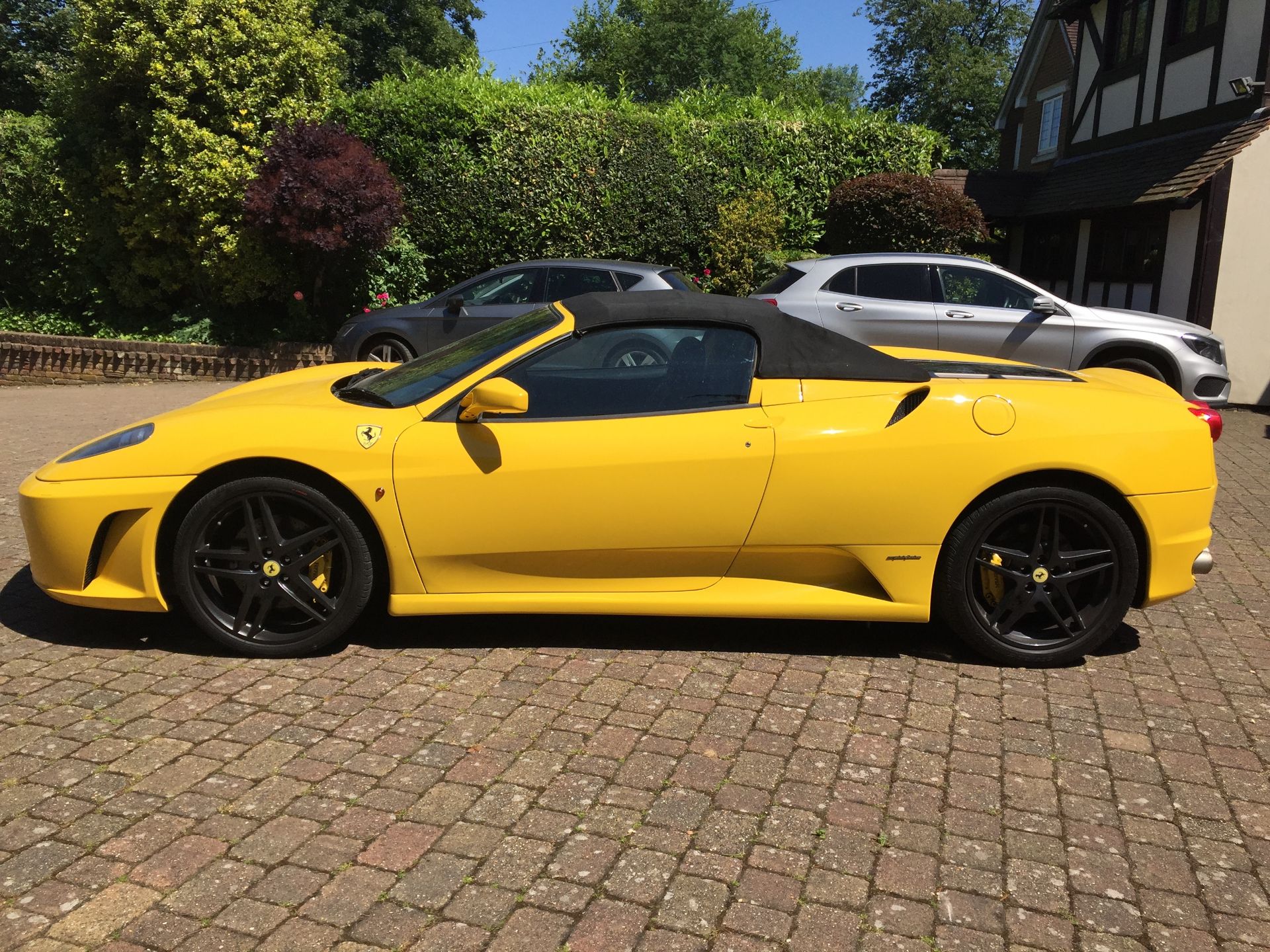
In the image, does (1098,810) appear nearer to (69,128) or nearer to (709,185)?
(709,185)

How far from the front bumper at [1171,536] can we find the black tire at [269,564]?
10.2ft

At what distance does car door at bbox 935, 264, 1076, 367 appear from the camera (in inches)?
418

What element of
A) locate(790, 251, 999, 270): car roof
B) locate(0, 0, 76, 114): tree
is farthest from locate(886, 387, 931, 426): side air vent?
locate(0, 0, 76, 114): tree

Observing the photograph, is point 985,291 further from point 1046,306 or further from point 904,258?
point 904,258

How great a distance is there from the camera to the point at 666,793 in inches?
131

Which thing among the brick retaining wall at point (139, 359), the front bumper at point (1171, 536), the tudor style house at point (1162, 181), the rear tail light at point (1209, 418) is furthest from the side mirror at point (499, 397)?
the tudor style house at point (1162, 181)

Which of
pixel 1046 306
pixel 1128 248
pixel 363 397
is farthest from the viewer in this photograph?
pixel 1128 248

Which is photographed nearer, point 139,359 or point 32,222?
point 139,359

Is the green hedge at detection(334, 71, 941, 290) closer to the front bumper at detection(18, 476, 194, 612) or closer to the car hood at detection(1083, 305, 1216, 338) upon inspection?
the car hood at detection(1083, 305, 1216, 338)

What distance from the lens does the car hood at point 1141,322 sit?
1062 centimetres

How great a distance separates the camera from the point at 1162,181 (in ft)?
50.9

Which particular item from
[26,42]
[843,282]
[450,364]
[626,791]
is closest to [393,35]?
[26,42]

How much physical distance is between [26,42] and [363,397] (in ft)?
119

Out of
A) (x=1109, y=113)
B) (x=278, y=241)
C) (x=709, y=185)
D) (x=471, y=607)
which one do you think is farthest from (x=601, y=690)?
(x=1109, y=113)
